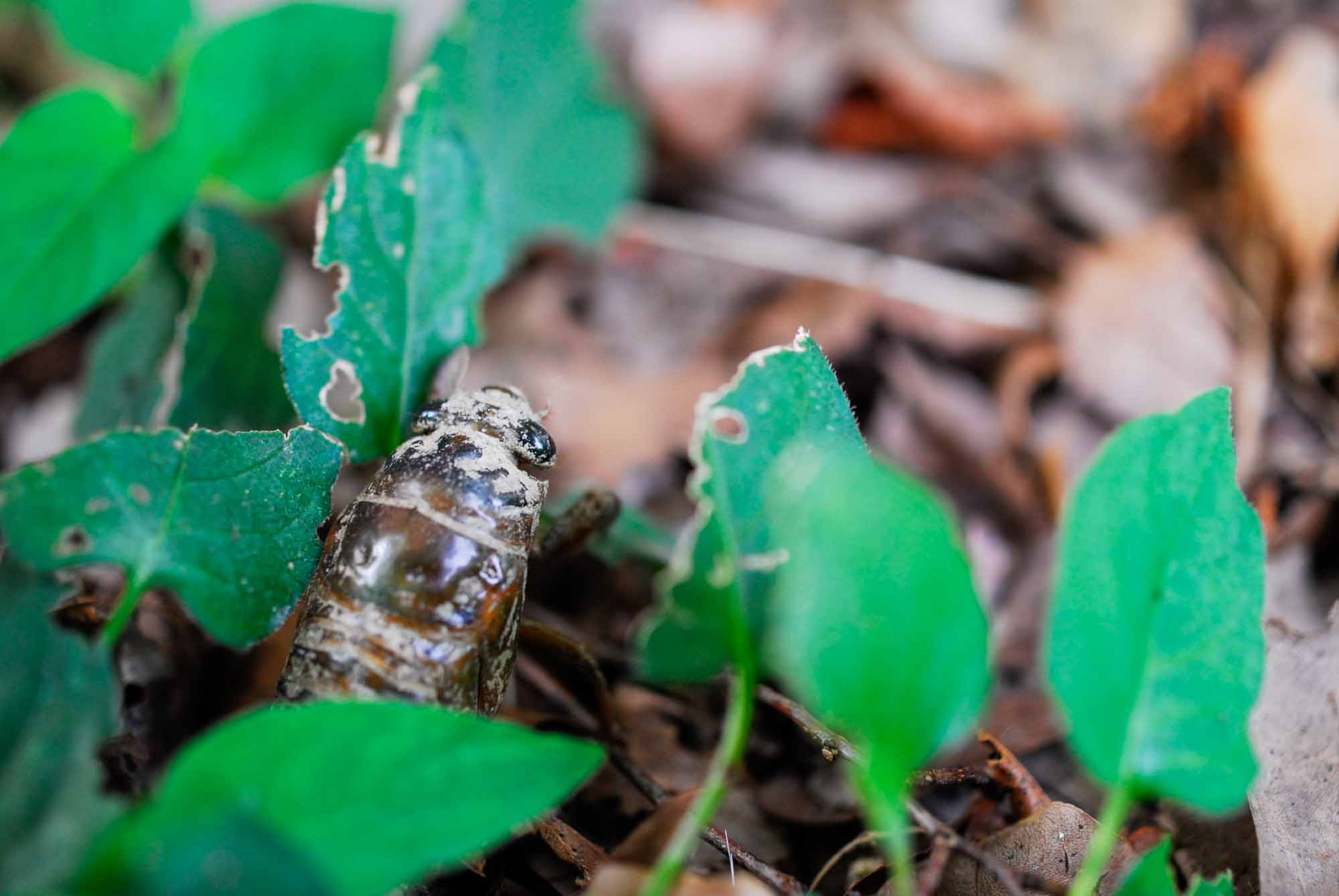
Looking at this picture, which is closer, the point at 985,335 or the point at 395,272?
the point at 395,272

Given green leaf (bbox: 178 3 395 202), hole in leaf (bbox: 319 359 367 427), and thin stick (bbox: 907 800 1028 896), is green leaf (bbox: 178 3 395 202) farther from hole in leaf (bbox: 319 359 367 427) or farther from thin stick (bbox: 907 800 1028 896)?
thin stick (bbox: 907 800 1028 896)

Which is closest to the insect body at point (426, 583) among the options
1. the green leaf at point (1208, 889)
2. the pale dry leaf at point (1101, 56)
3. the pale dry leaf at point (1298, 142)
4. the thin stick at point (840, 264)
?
the green leaf at point (1208, 889)

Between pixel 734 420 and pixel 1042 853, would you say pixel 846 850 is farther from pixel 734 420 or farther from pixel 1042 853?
pixel 734 420

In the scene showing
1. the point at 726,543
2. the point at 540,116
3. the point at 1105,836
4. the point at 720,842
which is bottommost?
the point at 720,842

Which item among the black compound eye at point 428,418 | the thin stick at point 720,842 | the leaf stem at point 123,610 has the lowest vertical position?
the thin stick at point 720,842

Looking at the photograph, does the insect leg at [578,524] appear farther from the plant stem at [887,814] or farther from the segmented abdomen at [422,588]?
the plant stem at [887,814]

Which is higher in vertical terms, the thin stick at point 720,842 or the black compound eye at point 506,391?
the black compound eye at point 506,391

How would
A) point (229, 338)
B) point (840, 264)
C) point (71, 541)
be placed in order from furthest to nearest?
point (840, 264) < point (229, 338) < point (71, 541)

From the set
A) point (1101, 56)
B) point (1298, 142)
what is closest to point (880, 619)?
point (1298, 142)
